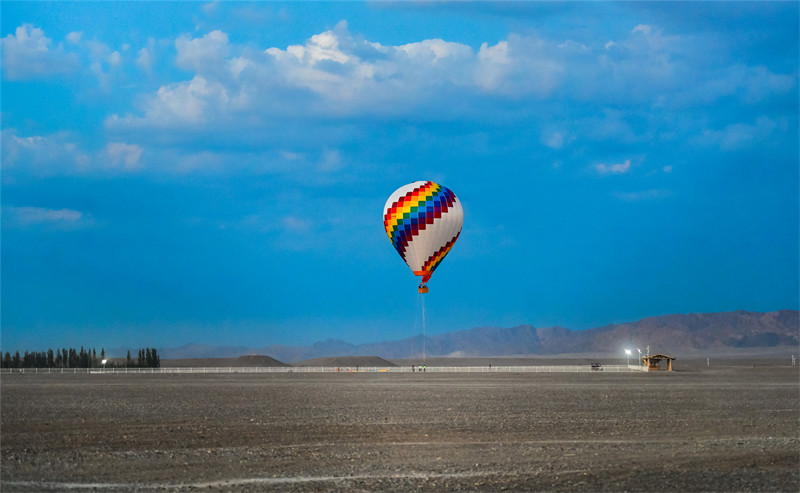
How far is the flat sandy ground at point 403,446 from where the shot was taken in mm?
15984

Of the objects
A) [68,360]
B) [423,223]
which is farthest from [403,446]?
[68,360]

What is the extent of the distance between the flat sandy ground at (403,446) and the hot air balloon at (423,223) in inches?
1008

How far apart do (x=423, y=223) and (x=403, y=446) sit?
132ft

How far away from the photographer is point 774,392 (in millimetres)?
44500

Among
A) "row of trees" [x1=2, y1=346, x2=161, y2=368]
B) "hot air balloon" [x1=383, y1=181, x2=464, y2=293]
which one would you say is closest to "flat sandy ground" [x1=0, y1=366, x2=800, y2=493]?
"hot air balloon" [x1=383, y1=181, x2=464, y2=293]

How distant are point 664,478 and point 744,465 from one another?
257 cm

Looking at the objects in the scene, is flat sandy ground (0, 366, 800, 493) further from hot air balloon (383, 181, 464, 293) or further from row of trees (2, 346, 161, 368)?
row of trees (2, 346, 161, 368)

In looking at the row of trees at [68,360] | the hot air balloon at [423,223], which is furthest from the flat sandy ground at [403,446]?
the row of trees at [68,360]

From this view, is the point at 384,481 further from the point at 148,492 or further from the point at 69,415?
the point at 69,415

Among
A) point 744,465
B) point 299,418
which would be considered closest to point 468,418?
point 299,418

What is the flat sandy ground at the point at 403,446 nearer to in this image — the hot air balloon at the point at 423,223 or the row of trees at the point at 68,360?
the hot air balloon at the point at 423,223

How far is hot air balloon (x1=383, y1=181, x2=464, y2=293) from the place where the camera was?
199 ft

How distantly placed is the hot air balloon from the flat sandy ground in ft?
84.0

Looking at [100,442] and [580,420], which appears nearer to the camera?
[100,442]
